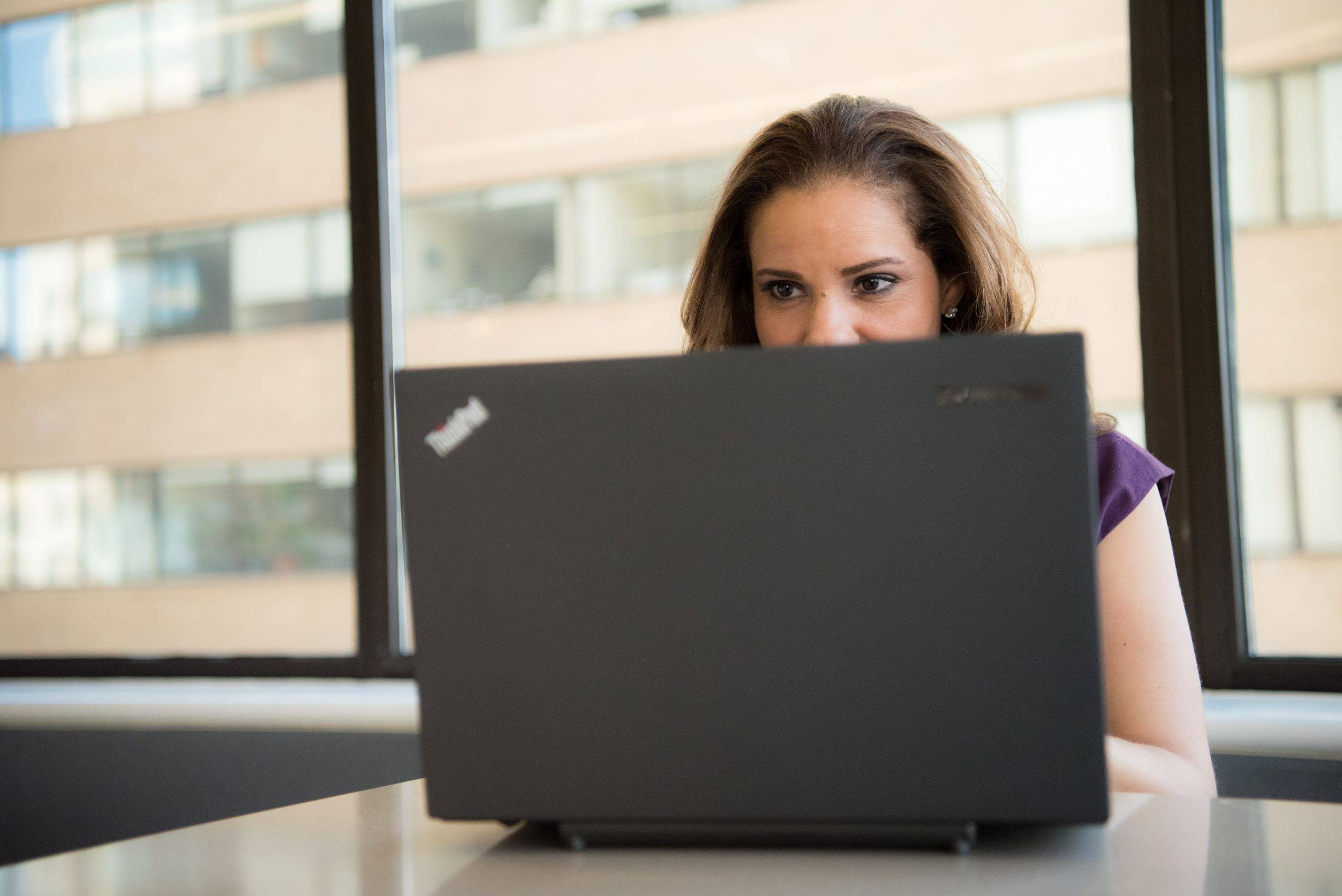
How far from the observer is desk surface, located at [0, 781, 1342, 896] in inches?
21.3

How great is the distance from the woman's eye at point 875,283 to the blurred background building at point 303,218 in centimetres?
99

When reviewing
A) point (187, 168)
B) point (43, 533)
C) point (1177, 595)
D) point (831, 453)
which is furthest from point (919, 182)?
point (43, 533)

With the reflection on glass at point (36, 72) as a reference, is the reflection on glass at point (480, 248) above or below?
below

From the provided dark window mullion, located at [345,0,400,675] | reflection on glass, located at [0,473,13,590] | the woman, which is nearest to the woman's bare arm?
the woman

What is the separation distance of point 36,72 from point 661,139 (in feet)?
5.78

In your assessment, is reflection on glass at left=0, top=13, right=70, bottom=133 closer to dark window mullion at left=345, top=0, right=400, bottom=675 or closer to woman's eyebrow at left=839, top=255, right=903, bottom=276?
dark window mullion at left=345, top=0, right=400, bottom=675

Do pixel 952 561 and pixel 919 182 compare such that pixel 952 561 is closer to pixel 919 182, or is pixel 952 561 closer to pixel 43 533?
pixel 919 182

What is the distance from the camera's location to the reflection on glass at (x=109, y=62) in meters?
3.01

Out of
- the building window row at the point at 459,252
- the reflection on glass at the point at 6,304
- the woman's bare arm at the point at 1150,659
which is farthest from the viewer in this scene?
the reflection on glass at the point at 6,304

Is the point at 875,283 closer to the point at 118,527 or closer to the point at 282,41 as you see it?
the point at 282,41

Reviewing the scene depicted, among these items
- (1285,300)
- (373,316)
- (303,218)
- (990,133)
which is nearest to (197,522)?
(303,218)

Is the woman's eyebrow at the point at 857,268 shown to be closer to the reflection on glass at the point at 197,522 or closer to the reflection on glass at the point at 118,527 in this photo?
the reflection on glass at the point at 197,522

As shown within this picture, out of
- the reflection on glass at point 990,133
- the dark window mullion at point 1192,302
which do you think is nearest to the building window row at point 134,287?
the reflection on glass at point 990,133

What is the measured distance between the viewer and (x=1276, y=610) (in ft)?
6.04
